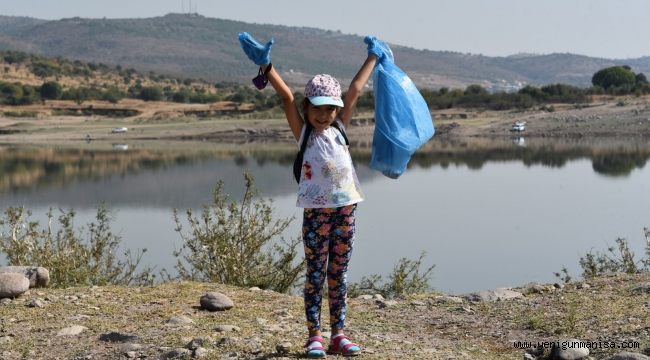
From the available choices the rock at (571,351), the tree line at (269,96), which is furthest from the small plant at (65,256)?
the tree line at (269,96)

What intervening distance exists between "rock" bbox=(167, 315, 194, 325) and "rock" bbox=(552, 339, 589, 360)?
233cm

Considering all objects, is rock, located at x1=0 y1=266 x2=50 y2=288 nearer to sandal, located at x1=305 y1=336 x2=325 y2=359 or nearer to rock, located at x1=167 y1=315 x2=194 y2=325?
rock, located at x1=167 y1=315 x2=194 y2=325

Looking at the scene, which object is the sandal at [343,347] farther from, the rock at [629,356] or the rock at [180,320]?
the rock at [629,356]

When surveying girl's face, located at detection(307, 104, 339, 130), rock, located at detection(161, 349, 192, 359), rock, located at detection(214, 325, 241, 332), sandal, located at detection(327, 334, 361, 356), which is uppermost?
girl's face, located at detection(307, 104, 339, 130)

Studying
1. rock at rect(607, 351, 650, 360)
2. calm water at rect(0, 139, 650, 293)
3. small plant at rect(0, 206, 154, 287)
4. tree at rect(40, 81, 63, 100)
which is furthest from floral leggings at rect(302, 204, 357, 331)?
tree at rect(40, 81, 63, 100)

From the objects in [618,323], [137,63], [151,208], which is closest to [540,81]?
[137,63]

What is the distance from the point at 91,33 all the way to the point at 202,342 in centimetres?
16823

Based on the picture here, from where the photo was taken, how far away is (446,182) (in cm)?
2675

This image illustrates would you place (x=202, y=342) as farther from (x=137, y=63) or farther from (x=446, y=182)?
(x=137, y=63)

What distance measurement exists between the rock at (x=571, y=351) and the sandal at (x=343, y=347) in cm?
117

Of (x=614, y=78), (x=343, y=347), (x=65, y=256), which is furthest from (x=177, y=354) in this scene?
(x=614, y=78)

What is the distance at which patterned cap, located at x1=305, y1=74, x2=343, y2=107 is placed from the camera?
515 centimetres

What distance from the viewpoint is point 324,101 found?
→ 5141 millimetres

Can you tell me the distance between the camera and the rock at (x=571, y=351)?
17.9ft
